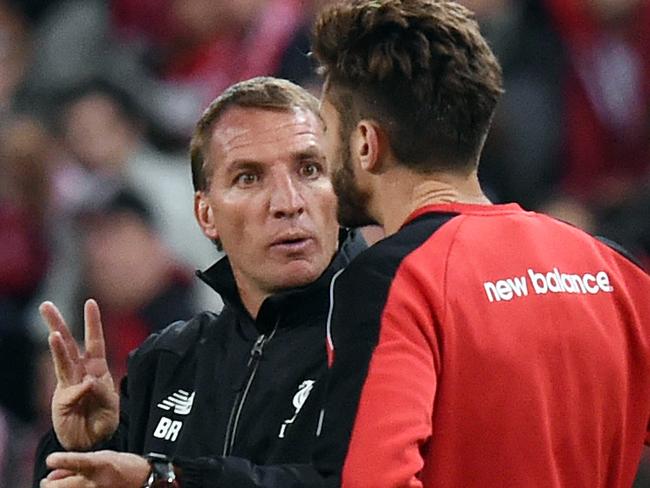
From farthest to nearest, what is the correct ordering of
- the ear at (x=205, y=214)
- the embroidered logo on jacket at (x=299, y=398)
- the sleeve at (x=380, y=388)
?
the ear at (x=205, y=214)
the embroidered logo on jacket at (x=299, y=398)
the sleeve at (x=380, y=388)

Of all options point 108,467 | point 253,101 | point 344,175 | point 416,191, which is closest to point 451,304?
point 416,191

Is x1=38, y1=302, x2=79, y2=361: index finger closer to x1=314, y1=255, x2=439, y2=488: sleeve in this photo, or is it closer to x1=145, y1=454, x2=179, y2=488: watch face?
x1=145, y1=454, x2=179, y2=488: watch face

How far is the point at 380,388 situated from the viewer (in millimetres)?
2391

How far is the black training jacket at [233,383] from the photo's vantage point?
286 cm

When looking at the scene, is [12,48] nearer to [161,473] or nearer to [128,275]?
[128,275]

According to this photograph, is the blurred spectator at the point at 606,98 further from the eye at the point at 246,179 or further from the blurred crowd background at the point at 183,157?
the eye at the point at 246,179

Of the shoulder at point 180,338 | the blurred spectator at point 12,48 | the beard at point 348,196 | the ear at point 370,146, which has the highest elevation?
the blurred spectator at point 12,48

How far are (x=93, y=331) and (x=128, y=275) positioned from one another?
287 centimetres

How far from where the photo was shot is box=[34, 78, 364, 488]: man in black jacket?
292 cm

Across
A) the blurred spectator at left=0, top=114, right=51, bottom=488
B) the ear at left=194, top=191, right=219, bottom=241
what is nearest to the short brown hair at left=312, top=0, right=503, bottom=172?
the ear at left=194, top=191, right=219, bottom=241

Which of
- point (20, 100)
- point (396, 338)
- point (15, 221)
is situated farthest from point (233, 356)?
point (20, 100)

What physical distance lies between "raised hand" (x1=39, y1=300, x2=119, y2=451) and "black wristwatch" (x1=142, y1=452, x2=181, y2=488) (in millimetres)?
535

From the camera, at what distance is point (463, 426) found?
2461mm

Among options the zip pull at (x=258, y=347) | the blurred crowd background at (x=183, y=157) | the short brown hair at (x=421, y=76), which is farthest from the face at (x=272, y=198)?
the blurred crowd background at (x=183, y=157)
